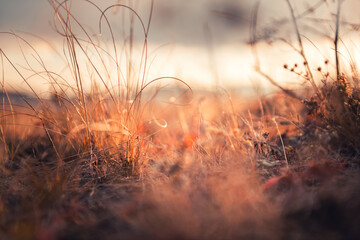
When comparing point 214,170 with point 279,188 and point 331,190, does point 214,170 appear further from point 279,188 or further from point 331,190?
point 331,190

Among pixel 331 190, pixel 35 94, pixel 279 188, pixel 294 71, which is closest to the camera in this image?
pixel 331 190

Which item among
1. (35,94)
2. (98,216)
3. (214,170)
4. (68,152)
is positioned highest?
(35,94)

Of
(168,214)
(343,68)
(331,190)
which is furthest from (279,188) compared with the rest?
(343,68)

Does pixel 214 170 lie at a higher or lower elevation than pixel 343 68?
lower

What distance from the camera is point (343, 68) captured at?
6.82ft

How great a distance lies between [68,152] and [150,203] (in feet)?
4.03

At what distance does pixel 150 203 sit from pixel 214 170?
522mm

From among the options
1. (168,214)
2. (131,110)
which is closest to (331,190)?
(168,214)

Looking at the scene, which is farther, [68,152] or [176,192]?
[68,152]

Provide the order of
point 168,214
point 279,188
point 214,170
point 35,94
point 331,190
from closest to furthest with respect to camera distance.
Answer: point 168,214 < point 331,190 < point 279,188 < point 214,170 < point 35,94

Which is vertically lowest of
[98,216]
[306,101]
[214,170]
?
[98,216]

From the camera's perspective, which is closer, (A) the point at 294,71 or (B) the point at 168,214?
(B) the point at 168,214

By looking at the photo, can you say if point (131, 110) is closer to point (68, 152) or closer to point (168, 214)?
point (68, 152)

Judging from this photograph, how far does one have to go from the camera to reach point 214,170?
5.19 feet
